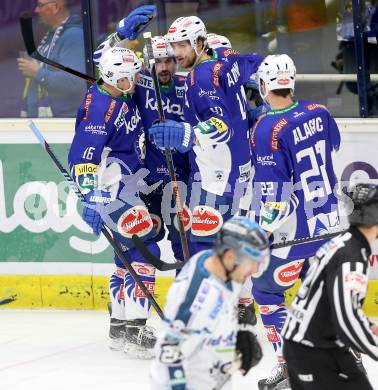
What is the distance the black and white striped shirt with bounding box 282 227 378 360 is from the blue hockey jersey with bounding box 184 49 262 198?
1969mm

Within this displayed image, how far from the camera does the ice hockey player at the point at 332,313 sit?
392 cm

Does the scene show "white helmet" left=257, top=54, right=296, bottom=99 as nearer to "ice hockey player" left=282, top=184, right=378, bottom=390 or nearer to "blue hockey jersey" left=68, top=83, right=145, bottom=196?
"blue hockey jersey" left=68, top=83, right=145, bottom=196

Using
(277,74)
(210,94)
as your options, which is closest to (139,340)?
(210,94)

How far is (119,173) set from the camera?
20.7 feet

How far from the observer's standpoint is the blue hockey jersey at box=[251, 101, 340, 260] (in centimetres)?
534

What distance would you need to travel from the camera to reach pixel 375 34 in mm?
6906

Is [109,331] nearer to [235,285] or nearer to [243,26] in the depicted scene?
[243,26]

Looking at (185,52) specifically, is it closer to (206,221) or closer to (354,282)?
(206,221)

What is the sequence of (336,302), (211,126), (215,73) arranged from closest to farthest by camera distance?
(336,302) < (211,126) < (215,73)

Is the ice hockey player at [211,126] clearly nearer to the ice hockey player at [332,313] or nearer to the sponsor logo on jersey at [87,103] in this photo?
the sponsor logo on jersey at [87,103]

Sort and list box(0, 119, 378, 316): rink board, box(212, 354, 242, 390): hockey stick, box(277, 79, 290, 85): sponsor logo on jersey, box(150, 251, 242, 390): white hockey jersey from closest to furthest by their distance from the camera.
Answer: box(150, 251, 242, 390): white hockey jersey < box(212, 354, 242, 390): hockey stick < box(277, 79, 290, 85): sponsor logo on jersey < box(0, 119, 378, 316): rink board

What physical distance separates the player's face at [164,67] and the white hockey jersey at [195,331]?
2695 millimetres

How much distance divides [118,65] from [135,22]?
1.26 feet

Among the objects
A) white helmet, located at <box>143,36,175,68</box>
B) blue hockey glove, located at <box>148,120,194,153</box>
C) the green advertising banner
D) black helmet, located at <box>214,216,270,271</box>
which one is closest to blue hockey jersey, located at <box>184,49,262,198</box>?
blue hockey glove, located at <box>148,120,194,153</box>
